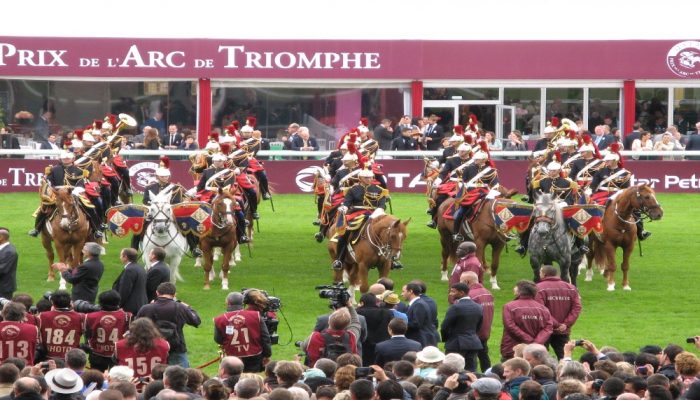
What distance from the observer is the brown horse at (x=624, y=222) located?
26.9m

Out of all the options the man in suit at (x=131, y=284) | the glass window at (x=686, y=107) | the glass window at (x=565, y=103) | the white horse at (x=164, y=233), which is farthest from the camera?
the glass window at (x=565, y=103)

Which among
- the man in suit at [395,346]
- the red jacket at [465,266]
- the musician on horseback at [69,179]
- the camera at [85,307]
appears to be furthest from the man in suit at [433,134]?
the man in suit at [395,346]

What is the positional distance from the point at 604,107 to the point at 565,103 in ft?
3.93

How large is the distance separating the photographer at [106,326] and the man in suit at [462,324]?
3832 mm

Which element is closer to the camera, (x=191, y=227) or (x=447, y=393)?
(x=447, y=393)

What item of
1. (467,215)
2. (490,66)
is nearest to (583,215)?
(467,215)

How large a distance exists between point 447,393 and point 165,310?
5158 mm

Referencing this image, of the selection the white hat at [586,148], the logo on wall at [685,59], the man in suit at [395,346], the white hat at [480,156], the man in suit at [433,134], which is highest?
the logo on wall at [685,59]

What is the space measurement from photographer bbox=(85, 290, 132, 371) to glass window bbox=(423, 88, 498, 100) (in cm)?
2892

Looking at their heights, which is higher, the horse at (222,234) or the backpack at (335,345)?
the horse at (222,234)

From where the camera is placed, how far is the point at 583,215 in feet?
86.0

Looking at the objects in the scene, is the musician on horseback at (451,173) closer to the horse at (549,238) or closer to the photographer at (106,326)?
the horse at (549,238)

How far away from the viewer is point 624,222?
27188 millimetres

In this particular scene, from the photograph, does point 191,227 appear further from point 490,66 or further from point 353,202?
point 490,66
